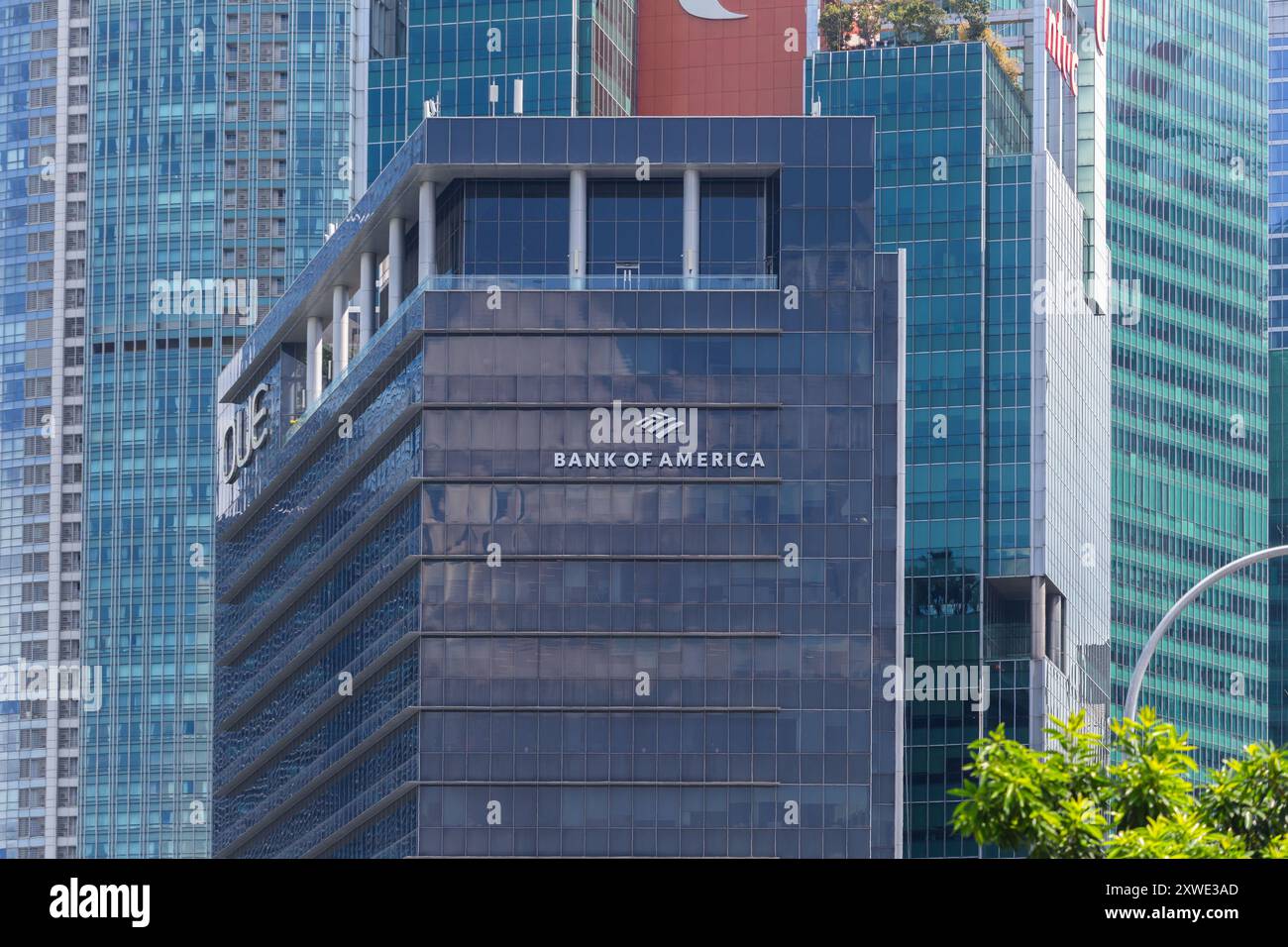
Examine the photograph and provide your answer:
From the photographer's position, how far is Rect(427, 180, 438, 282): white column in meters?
180

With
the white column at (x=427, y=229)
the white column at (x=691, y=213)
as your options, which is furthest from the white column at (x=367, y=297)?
the white column at (x=691, y=213)

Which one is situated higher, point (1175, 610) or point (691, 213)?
point (691, 213)

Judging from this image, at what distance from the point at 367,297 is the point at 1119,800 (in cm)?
14251

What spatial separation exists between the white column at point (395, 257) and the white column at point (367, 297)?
2477 mm

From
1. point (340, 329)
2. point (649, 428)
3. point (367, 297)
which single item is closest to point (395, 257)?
point (367, 297)

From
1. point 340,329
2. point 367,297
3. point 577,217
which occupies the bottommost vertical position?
point 340,329

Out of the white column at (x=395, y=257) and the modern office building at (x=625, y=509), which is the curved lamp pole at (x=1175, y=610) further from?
the white column at (x=395, y=257)

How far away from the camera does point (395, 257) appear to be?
184375mm

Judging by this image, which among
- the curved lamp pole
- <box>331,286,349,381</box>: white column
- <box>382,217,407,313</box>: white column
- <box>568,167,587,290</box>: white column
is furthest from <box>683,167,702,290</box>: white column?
the curved lamp pole

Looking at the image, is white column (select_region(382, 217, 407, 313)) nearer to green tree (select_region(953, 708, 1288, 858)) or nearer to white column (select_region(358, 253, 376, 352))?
white column (select_region(358, 253, 376, 352))

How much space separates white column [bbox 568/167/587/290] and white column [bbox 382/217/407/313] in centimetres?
1152

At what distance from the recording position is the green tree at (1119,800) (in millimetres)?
45781

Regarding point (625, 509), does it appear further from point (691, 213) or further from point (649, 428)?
point (691, 213)
